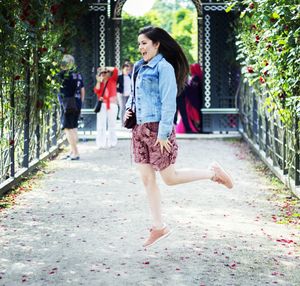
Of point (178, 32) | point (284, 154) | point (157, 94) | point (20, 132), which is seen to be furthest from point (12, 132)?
point (178, 32)

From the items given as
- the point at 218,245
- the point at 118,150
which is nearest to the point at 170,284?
the point at 218,245

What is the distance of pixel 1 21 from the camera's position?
8453 mm

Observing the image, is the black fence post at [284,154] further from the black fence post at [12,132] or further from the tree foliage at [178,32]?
the tree foliage at [178,32]

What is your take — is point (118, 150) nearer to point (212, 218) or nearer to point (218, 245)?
point (212, 218)

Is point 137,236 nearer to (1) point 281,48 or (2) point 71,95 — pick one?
(1) point 281,48

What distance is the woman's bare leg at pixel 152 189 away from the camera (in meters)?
6.24

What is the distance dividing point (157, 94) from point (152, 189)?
70 cm

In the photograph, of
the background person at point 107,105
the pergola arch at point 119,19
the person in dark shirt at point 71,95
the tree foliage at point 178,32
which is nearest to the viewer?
the person in dark shirt at point 71,95

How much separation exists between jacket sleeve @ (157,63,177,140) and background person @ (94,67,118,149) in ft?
26.9

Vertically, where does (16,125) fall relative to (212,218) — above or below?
above

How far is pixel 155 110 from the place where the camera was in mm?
6152

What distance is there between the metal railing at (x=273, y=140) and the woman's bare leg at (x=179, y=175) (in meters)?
2.27

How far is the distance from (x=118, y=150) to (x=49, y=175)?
3.56m

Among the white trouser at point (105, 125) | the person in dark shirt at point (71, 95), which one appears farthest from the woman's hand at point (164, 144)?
the white trouser at point (105, 125)
